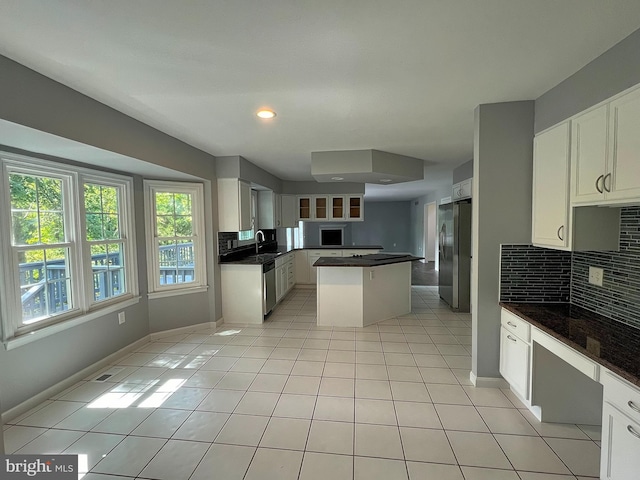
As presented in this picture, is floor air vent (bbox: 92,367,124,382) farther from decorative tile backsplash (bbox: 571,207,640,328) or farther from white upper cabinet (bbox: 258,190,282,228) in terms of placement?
decorative tile backsplash (bbox: 571,207,640,328)

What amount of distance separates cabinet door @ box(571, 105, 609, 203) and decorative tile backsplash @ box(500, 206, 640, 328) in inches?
14.6

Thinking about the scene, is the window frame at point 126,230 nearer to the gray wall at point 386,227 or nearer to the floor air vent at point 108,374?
the floor air vent at point 108,374

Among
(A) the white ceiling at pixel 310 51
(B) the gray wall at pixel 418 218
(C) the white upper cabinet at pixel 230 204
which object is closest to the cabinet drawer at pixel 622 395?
(A) the white ceiling at pixel 310 51

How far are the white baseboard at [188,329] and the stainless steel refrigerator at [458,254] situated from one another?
12.2ft

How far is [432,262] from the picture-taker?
33.5ft

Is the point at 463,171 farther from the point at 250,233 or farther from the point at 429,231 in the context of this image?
the point at 429,231

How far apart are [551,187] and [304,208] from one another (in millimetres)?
5110

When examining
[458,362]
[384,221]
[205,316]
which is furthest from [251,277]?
[384,221]

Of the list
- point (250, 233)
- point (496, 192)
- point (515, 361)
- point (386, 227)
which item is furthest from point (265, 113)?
point (386, 227)

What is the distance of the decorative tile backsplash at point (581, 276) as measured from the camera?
1885 mm

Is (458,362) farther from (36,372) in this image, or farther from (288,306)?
(36,372)

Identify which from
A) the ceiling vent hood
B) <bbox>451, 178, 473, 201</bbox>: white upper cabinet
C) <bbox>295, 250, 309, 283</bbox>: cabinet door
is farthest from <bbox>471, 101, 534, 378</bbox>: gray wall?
<bbox>295, 250, 309, 283</bbox>: cabinet door

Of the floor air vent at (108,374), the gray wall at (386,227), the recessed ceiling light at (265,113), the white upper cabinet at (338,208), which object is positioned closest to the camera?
the recessed ceiling light at (265,113)

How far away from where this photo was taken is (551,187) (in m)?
2.13
